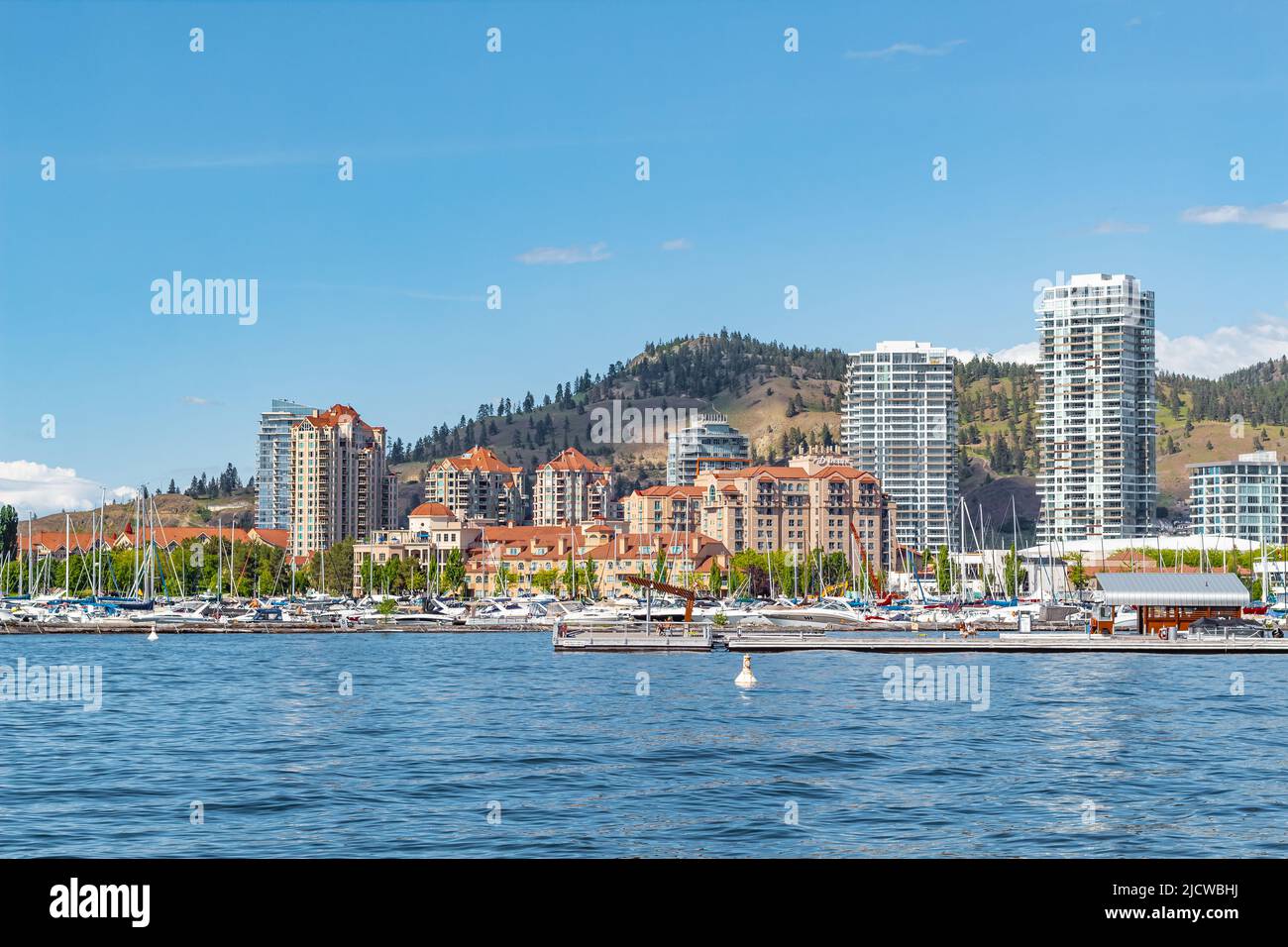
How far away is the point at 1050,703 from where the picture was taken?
59281 millimetres

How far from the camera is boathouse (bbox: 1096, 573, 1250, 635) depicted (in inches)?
4028

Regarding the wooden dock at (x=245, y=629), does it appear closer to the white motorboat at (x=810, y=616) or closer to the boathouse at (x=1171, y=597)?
the white motorboat at (x=810, y=616)

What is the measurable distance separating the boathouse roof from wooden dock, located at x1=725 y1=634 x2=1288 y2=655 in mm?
4114

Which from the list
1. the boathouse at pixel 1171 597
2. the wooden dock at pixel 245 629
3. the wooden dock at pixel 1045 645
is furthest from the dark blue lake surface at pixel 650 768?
the wooden dock at pixel 245 629

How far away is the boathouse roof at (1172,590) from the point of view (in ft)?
335

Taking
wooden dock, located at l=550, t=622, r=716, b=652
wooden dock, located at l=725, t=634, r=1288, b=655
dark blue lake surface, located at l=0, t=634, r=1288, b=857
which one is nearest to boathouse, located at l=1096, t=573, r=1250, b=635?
wooden dock, located at l=725, t=634, r=1288, b=655

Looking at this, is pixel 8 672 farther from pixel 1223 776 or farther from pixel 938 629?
pixel 938 629

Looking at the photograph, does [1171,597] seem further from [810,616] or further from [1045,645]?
[810,616]

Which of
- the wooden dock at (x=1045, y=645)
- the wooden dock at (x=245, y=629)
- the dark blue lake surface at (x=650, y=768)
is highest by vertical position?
the dark blue lake surface at (x=650, y=768)

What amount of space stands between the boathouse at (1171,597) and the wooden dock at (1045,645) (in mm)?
4263

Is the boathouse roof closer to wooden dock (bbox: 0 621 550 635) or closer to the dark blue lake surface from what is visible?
the dark blue lake surface

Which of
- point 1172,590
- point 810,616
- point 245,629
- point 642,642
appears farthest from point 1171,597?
point 245,629

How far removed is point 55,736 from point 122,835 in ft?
74.2
